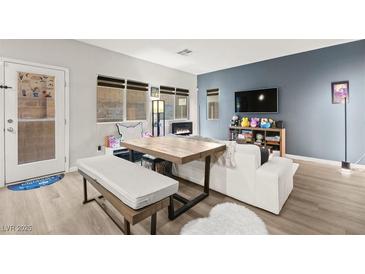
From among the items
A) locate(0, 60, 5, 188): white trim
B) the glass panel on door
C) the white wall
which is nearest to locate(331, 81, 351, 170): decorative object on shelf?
the white wall

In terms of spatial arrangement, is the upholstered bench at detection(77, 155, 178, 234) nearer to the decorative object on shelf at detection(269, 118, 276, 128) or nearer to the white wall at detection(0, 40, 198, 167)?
the white wall at detection(0, 40, 198, 167)

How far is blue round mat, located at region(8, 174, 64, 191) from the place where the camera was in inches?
101

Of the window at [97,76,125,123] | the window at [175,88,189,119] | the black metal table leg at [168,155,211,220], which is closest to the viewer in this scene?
the black metal table leg at [168,155,211,220]

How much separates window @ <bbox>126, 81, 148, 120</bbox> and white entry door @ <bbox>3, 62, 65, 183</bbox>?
1453 mm

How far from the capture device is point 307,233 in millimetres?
1555

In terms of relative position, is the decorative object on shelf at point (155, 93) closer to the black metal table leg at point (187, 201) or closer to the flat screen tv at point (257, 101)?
the flat screen tv at point (257, 101)

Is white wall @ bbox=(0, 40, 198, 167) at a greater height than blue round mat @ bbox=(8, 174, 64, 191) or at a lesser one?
greater

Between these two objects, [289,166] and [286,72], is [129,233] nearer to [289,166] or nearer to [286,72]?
[289,166]

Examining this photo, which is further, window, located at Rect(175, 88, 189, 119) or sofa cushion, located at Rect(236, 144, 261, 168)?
window, located at Rect(175, 88, 189, 119)

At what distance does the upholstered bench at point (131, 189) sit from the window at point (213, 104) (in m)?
4.61

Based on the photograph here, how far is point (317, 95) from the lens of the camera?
3.82m

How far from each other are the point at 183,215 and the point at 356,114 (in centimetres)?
400

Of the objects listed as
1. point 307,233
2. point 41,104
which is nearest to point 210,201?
point 307,233

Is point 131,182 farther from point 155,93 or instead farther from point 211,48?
point 155,93
